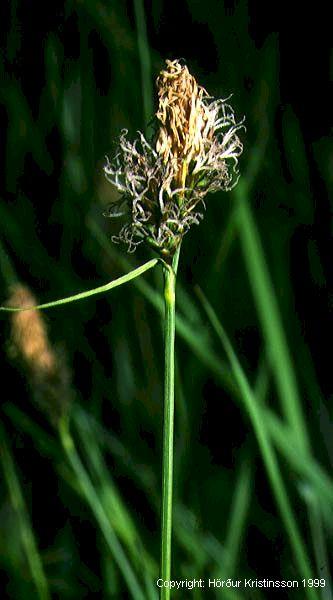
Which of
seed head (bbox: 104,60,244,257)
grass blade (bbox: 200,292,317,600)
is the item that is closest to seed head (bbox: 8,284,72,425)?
grass blade (bbox: 200,292,317,600)

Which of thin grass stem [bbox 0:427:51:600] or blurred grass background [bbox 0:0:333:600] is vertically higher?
blurred grass background [bbox 0:0:333:600]

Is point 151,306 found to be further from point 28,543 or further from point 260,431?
point 260,431

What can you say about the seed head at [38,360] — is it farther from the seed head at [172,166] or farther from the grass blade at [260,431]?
the seed head at [172,166]

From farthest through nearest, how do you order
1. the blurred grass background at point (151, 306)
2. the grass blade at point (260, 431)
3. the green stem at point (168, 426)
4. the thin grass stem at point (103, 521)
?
the blurred grass background at point (151, 306) < the thin grass stem at point (103, 521) < the grass blade at point (260, 431) < the green stem at point (168, 426)

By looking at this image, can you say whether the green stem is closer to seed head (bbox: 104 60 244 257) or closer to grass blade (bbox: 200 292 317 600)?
seed head (bbox: 104 60 244 257)

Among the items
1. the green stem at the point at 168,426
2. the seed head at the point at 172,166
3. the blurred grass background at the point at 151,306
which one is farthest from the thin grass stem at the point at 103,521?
the seed head at the point at 172,166

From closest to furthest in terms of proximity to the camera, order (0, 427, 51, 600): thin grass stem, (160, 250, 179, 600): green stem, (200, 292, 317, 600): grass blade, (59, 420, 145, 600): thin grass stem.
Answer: (160, 250, 179, 600): green stem → (200, 292, 317, 600): grass blade → (59, 420, 145, 600): thin grass stem → (0, 427, 51, 600): thin grass stem

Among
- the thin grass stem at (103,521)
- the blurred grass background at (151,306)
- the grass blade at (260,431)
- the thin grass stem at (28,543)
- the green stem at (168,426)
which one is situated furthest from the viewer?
the blurred grass background at (151,306)

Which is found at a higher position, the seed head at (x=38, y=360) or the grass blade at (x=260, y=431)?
the seed head at (x=38, y=360)

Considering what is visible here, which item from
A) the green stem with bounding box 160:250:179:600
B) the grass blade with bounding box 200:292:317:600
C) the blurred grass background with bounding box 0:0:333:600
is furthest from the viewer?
the blurred grass background with bounding box 0:0:333:600
